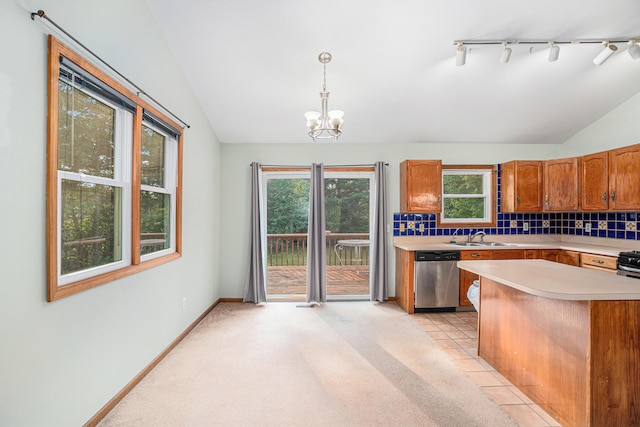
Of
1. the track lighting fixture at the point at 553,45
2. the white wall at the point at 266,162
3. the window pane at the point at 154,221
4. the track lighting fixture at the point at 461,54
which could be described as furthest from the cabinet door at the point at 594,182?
the window pane at the point at 154,221

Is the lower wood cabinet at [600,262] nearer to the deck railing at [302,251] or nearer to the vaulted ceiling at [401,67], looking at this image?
the vaulted ceiling at [401,67]

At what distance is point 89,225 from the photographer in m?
1.94

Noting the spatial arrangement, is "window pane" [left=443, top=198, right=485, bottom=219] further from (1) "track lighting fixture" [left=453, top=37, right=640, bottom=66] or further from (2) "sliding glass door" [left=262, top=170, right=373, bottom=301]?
(1) "track lighting fixture" [left=453, top=37, right=640, bottom=66]

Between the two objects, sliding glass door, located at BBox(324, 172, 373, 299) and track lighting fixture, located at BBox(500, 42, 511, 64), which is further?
sliding glass door, located at BBox(324, 172, 373, 299)

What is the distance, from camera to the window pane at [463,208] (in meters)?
4.66

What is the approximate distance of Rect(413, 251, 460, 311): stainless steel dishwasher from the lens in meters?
3.95

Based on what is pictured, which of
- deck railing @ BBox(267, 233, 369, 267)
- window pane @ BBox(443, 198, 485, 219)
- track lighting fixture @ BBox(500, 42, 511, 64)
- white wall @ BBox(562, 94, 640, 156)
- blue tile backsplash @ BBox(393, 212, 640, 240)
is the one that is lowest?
deck railing @ BBox(267, 233, 369, 267)

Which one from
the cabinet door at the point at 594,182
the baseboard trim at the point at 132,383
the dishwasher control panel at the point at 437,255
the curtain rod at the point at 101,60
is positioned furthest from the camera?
the dishwasher control panel at the point at 437,255

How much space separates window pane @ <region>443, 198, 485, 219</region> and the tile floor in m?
1.46

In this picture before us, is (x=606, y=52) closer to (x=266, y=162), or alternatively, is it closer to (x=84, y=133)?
(x=266, y=162)

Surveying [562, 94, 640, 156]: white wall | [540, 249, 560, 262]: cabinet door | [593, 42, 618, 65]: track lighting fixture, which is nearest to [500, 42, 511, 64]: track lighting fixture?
[593, 42, 618, 65]: track lighting fixture

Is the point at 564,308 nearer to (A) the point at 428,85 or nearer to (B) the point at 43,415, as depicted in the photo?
(A) the point at 428,85

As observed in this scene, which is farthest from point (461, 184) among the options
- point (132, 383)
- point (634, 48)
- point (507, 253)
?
point (132, 383)

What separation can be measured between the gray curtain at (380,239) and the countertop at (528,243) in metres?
0.26
